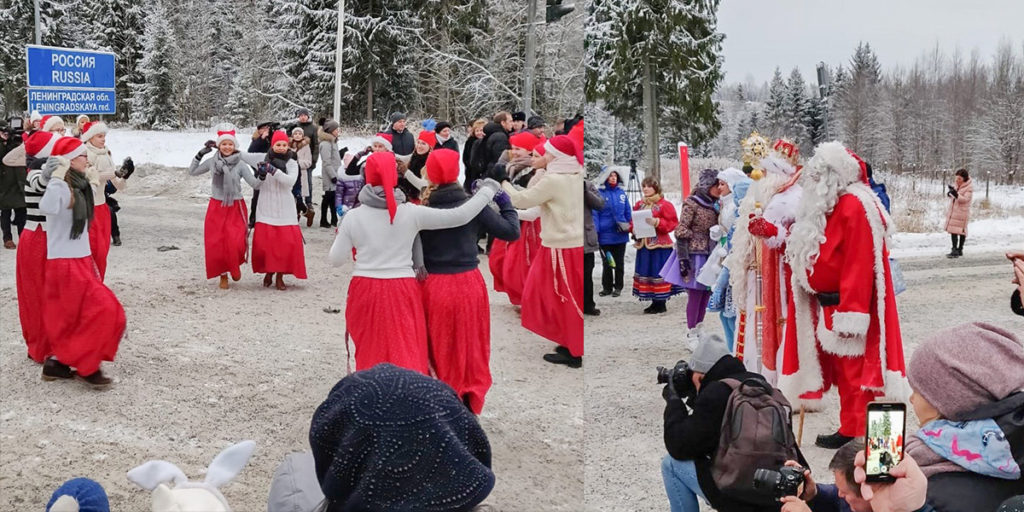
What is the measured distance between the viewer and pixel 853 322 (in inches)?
114

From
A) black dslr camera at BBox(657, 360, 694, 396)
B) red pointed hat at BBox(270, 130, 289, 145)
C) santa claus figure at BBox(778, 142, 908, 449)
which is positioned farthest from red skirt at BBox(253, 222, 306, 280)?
santa claus figure at BBox(778, 142, 908, 449)

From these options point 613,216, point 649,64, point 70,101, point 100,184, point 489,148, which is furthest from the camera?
point 613,216

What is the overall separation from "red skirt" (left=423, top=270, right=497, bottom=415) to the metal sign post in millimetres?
1207

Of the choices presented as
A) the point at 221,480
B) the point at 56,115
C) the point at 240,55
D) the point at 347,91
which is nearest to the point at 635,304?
the point at 347,91

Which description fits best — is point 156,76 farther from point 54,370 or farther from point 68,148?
point 54,370

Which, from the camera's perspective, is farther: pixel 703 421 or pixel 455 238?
pixel 455 238

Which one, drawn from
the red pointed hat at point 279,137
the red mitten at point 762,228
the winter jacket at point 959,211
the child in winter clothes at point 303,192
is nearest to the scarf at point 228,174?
the red pointed hat at point 279,137

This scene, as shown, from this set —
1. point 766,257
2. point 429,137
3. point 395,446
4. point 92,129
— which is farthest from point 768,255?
point 395,446

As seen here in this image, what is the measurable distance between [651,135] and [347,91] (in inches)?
34.1

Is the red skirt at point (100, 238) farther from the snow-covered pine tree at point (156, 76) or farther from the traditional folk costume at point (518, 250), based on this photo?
the traditional folk costume at point (518, 250)

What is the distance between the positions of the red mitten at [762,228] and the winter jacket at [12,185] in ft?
7.77

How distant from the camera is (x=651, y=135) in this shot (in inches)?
106

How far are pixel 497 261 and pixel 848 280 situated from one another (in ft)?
4.93

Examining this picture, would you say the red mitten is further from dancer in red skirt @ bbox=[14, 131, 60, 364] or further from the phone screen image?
dancer in red skirt @ bbox=[14, 131, 60, 364]
